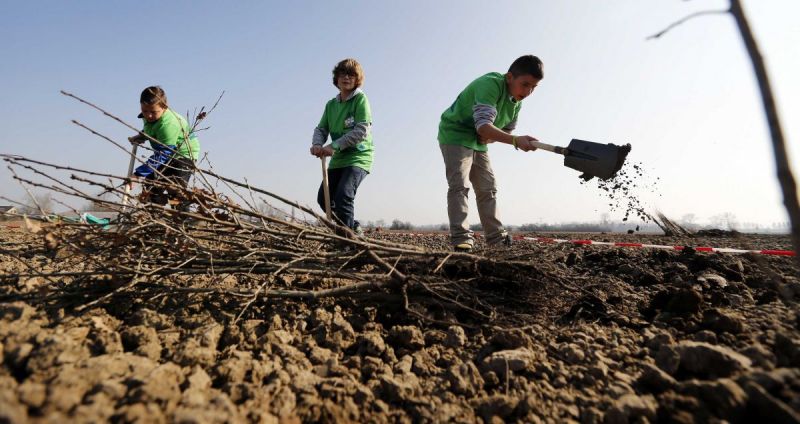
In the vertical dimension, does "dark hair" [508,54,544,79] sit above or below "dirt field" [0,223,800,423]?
above

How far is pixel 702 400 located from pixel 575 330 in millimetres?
674

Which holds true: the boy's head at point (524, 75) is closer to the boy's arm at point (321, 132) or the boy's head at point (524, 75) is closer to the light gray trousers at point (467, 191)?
the light gray trousers at point (467, 191)

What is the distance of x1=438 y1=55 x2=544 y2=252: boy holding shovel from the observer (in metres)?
3.23

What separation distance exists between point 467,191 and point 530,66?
1.19 metres

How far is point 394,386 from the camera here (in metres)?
1.26

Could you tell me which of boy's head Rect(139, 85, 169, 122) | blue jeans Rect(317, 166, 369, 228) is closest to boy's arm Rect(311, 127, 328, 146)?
blue jeans Rect(317, 166, 369, 228)

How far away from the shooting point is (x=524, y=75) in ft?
10.9

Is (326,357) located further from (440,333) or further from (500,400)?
(500,400)

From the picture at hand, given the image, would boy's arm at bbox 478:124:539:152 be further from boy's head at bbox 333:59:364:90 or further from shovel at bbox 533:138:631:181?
boy's head at bbox 333:59:364:90

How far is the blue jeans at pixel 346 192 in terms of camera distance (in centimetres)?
343

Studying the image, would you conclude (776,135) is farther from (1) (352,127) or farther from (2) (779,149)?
(1) (352,127)

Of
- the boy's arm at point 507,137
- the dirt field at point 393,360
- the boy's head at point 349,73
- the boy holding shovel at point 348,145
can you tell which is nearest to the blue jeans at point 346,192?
the boy holding shovel at point 348,145

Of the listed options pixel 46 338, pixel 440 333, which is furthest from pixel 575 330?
pixel 46 338

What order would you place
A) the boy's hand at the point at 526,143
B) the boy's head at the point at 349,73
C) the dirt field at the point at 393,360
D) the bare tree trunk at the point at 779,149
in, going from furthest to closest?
the boy's head at the point at 349,73 < the boy's hand at the point at 526,143 < the bare tree trunk at the point at 779,149 < the dirt field at the point at 393,360
